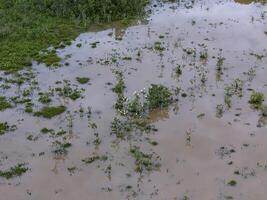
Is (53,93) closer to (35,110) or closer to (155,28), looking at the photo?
(35,110)

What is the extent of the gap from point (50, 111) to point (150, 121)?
4.51 metres

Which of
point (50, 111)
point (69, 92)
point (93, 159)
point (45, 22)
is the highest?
point (45, 22)

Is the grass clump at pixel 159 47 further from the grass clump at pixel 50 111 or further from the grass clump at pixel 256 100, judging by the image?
the grass clump at pixel 50 111

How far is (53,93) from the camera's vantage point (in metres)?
21.0

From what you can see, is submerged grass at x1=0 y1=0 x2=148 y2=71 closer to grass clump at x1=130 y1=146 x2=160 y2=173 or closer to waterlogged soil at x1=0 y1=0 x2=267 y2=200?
waterlogged soil at x1=0 y1=0 x2=267 y2=200

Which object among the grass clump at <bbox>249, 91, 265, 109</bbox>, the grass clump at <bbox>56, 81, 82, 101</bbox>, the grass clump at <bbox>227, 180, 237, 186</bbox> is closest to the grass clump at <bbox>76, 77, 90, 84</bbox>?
the grass clump at <bbox>56, 81, 82, 101</bbox>

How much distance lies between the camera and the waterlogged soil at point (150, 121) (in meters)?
15.6

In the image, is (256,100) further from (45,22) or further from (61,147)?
(45,22)

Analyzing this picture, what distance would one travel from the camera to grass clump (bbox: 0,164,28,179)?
52.8 feet

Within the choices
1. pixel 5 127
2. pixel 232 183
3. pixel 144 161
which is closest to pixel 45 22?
pixel 5 127

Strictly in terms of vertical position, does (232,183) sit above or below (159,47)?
below

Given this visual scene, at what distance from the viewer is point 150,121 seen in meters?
18.9

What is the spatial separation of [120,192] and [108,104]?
5789mm

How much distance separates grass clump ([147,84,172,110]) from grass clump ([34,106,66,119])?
392 centimetres
